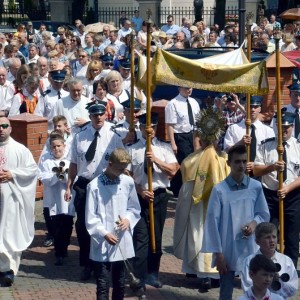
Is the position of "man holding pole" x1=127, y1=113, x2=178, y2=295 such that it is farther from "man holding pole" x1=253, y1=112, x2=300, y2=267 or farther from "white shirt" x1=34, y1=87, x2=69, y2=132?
"white shirt" x1=34, y1=87, x2=69, y2=132

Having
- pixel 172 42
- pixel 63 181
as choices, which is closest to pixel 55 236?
pixel 63 181

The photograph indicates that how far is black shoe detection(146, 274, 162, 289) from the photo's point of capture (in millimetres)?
10632

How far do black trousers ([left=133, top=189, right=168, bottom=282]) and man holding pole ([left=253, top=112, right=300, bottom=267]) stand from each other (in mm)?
1076

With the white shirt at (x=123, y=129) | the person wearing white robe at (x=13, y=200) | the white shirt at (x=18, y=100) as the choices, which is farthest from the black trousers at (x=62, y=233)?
the white shirt at (x=18, y=100)

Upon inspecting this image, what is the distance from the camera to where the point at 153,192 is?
412 inches

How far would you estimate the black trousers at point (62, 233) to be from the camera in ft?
37.7

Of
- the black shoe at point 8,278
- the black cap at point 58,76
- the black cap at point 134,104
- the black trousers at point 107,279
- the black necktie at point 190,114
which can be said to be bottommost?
the black shoe at point 8,278

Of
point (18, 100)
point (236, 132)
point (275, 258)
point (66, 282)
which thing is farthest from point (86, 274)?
point (18, 100)

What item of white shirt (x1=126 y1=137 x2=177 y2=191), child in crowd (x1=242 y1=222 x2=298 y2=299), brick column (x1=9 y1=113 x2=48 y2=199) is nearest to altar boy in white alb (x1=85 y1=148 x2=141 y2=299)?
white shirt (x1=126 y1=137 x2=177 y2=191)

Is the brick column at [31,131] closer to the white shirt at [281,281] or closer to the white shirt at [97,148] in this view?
the white shirt at [97,148]

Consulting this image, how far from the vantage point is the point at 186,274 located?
1084 centimetres

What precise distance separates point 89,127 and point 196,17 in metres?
36.0

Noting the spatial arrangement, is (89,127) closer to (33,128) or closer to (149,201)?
(149,201)

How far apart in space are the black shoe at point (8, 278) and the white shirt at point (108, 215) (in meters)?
1.57
